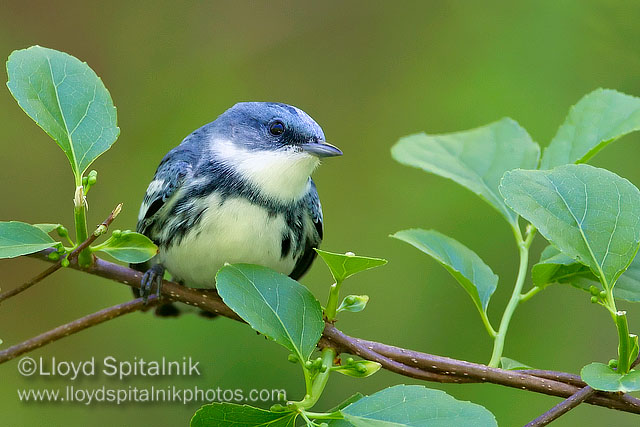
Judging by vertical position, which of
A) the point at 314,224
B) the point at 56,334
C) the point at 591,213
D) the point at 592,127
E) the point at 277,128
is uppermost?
the point at 592,127

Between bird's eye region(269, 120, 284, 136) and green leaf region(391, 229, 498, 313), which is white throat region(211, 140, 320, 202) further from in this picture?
green leaf region(391, 229, 498, 313)

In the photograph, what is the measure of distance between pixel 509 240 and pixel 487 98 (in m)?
0.97

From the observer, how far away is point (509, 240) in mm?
4391

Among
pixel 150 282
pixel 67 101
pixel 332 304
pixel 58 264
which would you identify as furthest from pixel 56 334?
pixel 332 304

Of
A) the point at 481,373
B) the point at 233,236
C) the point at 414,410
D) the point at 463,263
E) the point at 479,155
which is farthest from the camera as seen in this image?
the point at 233,236

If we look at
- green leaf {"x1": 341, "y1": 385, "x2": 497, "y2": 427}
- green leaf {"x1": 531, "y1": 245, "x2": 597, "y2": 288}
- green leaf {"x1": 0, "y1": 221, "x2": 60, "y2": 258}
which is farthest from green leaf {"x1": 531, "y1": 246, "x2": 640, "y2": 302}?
green leaf {"x1": 0, "y1": 221, "x2": 60, "y2": 258}

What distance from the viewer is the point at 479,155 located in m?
2.35

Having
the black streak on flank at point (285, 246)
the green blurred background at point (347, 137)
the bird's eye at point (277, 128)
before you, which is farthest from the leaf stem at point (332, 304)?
the green blurred background at point (347, 137)

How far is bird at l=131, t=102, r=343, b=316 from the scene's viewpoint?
2.67 meters

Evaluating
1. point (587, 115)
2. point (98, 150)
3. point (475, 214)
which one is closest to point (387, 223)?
point (475, 214)

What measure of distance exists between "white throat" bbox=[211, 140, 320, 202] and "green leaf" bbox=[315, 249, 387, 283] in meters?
1.04

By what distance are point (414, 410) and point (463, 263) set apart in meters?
0.68

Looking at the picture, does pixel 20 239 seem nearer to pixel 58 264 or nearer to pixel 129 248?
pixel 58 264

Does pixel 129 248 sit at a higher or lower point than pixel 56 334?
higher
